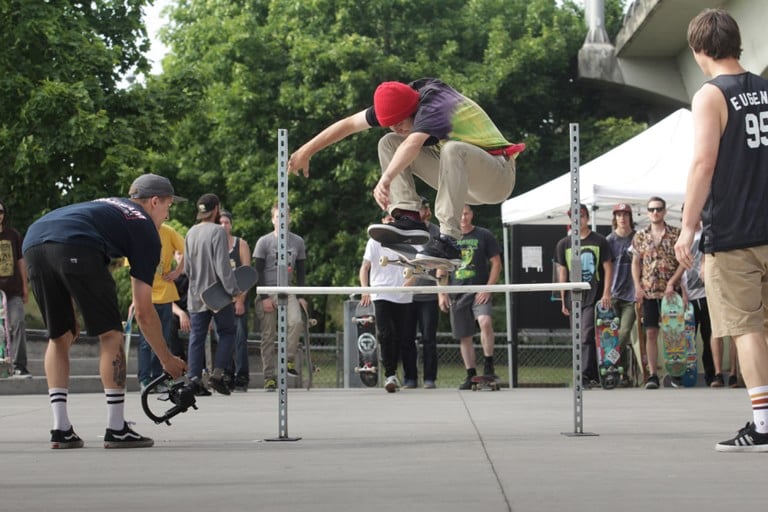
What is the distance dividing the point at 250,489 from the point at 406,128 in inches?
128

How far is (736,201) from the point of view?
6.75m

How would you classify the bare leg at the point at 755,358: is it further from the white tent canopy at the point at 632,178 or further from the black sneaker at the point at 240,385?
the white tent canopy at the point at 632,178

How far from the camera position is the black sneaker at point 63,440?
7434 millimetres

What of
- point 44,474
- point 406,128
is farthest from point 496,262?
point 44,474

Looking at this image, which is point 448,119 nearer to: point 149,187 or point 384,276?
point 149,187

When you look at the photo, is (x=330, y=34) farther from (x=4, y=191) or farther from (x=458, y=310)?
(x=458, y=310)

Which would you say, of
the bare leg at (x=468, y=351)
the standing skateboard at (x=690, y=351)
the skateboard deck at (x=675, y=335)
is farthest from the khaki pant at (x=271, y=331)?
the standing skateboard at (x=690, y=351)

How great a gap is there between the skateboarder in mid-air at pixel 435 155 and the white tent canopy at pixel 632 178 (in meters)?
7.51

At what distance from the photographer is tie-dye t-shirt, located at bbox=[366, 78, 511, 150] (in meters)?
7.67

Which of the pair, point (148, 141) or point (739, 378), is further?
point (148, 141)

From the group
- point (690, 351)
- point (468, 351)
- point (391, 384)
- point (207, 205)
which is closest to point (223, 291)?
point (207, 205)

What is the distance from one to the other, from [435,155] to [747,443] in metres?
2.61

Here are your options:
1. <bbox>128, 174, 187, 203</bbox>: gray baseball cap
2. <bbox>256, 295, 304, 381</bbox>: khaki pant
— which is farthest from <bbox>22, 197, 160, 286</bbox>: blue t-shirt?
<bbox>256, 295, 304, 381</bbox>: khaki pant

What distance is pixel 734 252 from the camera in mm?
6766
